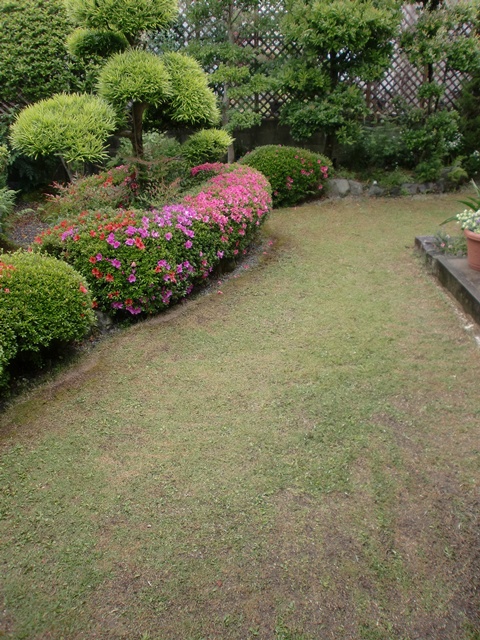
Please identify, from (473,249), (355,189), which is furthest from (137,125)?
(355,189)

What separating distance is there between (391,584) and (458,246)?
11.1ft

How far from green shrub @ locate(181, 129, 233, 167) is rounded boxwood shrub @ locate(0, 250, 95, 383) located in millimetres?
2824

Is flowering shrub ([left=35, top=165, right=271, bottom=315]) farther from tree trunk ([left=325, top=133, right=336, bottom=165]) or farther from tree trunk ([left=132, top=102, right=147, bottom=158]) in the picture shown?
tree trunk ([left=325, top=133, right=336, bottom=165])

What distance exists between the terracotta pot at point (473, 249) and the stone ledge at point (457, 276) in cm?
5

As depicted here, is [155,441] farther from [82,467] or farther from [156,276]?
[156,276]

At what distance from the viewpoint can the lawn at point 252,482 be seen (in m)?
1.91

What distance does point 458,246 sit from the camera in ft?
15.1

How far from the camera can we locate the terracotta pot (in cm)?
407

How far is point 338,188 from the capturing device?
7039mm

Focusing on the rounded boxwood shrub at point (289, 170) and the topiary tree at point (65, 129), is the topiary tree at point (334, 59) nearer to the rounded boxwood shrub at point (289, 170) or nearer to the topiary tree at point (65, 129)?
the rounded boxwood shrub at point (289, 170)

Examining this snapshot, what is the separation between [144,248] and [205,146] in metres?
2.32

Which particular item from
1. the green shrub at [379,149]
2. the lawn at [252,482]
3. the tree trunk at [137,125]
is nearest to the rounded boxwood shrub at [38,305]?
the lawn at [252,482]

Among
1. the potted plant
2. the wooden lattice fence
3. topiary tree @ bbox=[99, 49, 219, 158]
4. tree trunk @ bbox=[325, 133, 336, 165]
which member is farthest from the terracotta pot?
the wooden lattice fence

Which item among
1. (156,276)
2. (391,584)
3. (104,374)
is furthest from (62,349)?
(391,584)
